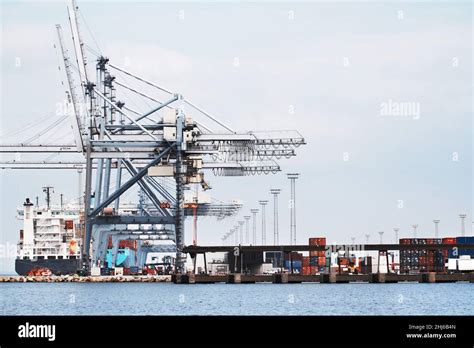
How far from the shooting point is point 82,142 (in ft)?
283

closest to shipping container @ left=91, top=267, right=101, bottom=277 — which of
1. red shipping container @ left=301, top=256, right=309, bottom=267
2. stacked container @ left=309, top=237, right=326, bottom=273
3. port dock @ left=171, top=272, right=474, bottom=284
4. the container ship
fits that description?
port dock @ left=171, top=272, right=474, bottom=284

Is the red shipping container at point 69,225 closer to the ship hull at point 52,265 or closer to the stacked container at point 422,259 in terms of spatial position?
the ship hull at point 52,265

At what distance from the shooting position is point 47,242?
5034 inches

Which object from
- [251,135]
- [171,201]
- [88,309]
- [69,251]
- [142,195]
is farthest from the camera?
[142,195]

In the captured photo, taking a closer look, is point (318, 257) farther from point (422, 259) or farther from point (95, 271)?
point (95, 271)

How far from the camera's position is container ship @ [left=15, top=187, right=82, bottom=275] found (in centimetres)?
12300

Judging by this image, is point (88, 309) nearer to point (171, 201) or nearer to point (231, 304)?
point (231, 304)

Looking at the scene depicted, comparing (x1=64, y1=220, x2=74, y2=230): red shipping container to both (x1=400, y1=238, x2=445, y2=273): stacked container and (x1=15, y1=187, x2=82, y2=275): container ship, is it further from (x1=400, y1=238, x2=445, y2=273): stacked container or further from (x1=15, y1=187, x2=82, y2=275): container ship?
(x1=400, y1=238, x2=445, y2=273): stacked container

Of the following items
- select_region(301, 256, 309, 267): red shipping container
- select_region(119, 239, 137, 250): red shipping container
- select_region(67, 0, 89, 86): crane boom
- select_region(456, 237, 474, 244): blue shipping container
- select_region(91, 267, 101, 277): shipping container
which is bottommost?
select_region(91, 267, 101, 277): shipping container

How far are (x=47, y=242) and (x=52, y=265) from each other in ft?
17.5

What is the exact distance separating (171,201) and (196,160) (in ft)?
80.2

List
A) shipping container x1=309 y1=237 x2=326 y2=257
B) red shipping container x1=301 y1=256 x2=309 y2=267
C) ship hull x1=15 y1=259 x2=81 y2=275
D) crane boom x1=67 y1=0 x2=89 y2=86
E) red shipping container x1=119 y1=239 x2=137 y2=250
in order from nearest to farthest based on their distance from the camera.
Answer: crane boom x1=67 y1=0 x2=89 y2=86 → ship hull x1=15 y1=259 x2=81 y2=275 → shipping container x1=309 y1=237 x2=326 y2=257 → red shipping container x1=301 y1=256 x2=309 y2=267 → red shipping container x1=119 y1=239 x2=137 y2=250

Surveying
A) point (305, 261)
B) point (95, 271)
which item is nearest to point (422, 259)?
point (305, 261)
